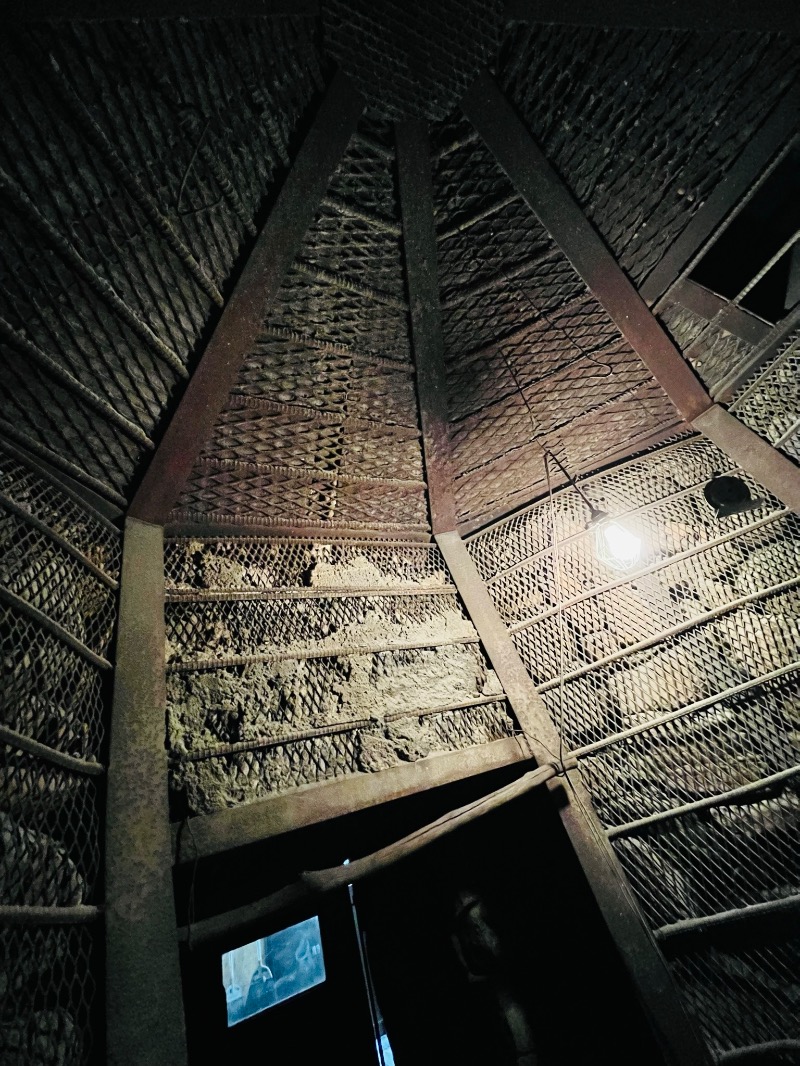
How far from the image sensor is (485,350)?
11.3 feet

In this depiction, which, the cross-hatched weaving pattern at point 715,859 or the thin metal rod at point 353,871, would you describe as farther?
the cross-hatched weaving pattern at point 715,859

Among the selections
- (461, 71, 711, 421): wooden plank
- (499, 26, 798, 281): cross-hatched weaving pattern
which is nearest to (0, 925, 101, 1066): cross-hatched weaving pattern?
(461, 71, 711, 421): wooden plank

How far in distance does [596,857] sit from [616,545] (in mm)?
1946

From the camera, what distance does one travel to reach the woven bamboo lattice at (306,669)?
7.72 feet

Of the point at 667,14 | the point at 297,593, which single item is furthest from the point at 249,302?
the point at 667,14

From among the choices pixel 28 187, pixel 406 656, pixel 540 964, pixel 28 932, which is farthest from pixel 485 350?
pixel 540 964

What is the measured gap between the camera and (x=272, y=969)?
741 centimetres

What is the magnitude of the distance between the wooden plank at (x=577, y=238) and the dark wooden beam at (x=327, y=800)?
2.78 meters

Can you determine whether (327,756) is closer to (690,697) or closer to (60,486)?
(60,486)

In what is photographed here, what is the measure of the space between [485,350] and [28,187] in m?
2.56

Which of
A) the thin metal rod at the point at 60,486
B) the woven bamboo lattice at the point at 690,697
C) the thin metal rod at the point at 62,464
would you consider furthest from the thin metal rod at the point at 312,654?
the thin metal rod at the point at 62,464

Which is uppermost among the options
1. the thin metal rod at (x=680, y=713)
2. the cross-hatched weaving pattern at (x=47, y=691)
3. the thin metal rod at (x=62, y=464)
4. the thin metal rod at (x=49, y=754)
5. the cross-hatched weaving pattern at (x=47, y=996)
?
the thin metal rod at (x=62, y=464)

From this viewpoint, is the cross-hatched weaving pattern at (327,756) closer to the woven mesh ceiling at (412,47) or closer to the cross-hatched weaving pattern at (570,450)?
the cross-hatched weaving pattern at (570,450)

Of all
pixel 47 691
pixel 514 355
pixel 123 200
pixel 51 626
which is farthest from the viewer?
pixel 514 355
